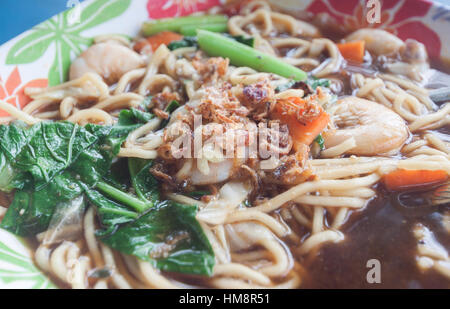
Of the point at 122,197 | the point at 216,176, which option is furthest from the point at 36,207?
the point at 216,176

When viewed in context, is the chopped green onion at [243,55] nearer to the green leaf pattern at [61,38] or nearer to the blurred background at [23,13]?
the green leaf pattern at [61,38]

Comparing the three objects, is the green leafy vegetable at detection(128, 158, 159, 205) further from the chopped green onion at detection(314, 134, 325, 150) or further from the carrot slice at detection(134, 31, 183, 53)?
the carrot slice at detection(134, 31, 183, 53)

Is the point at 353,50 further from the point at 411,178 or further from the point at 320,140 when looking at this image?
the point at 411,178

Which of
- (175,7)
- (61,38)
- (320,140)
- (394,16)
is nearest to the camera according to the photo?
(320,140)

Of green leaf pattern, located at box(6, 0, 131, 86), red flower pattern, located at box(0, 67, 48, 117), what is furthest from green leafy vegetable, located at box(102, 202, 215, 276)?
green leaf pattern, located at box(6, 0, 131, 86)

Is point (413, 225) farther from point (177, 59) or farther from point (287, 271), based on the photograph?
point (177, 59)
